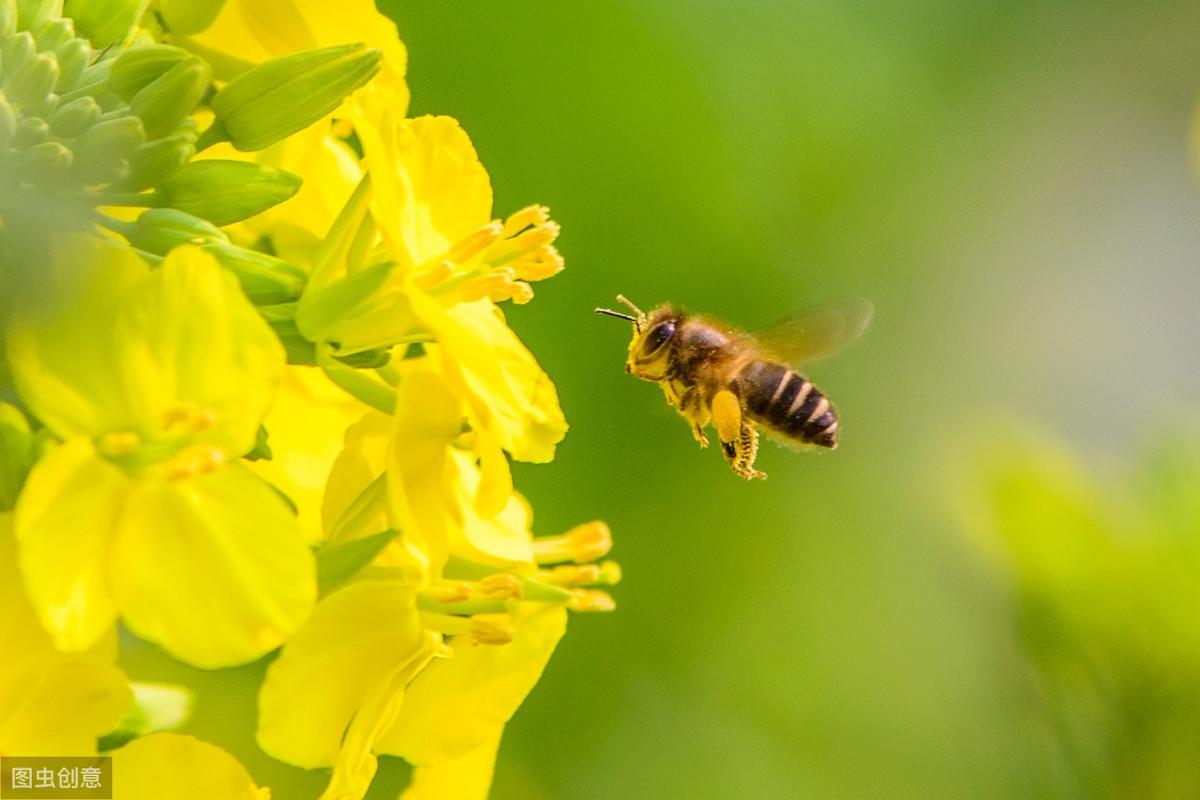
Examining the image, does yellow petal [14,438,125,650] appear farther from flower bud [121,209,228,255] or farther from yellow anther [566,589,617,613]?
yellow anther [566,589,617,613]

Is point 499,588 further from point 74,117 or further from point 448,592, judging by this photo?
point 74,117

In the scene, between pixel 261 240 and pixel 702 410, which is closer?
pixel 261 240

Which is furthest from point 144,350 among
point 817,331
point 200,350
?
point 817,331

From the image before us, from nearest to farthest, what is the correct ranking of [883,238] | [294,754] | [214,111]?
[294,754]
[214,111]
[883,238]

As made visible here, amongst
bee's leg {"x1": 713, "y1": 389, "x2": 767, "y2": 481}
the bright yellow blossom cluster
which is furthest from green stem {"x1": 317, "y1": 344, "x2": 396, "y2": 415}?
bee's leg {"x1": 713, "y1": 389, "x2": 767, "y2": 481}

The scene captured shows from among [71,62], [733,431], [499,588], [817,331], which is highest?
[817,331]

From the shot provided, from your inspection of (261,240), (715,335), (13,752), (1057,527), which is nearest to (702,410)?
(715,335)

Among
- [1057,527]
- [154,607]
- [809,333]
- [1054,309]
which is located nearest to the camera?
[154,607]

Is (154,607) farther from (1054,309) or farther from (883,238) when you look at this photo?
(1054,309)
